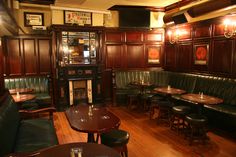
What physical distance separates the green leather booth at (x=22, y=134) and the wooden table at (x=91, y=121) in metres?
0.37

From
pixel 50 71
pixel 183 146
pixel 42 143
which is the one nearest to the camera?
pixel 42 143

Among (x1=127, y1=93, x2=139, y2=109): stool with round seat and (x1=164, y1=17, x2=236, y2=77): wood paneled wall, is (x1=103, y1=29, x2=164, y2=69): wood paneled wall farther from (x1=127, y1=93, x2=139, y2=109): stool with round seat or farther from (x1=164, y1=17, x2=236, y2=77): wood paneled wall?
(x1=127, y1=93, x2=139, y2=109): stool with round seat

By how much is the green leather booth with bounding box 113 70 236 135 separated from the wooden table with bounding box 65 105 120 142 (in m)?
2.54

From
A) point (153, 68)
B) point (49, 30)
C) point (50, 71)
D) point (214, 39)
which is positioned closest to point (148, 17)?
point (153, 68)

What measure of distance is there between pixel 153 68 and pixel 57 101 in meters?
3.35

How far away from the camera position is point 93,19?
6.14 m

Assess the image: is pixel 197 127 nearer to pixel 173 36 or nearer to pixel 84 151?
pixel 84 151

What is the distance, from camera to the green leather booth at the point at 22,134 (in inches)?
82.5

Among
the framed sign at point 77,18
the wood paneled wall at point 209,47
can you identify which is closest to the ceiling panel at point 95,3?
the framed sign at point 77,18

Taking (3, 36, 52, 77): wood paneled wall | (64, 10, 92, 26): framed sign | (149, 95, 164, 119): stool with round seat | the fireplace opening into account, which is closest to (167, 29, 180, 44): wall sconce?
(149, 95, 164, 119): stool with round seat

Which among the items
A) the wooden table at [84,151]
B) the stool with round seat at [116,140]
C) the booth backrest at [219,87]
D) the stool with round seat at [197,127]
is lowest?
the stool with round seat at [197,127]

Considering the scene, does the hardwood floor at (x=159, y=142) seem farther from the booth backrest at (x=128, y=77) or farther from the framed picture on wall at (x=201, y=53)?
the framed picture on wall at (x=201, y=53)

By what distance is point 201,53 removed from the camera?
5395mm

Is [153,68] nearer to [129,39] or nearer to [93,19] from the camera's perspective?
[129,39]
